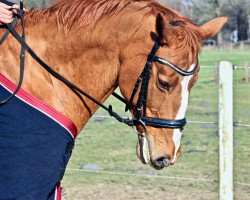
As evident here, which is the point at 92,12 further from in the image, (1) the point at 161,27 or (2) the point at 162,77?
(2) the point at 162,77

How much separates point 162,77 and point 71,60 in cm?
52

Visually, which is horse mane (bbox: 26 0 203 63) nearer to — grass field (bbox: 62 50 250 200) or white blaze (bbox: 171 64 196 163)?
white blaze (bbox: 171 64 196 163)

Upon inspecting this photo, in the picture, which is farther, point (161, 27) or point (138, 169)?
point (138, 169)

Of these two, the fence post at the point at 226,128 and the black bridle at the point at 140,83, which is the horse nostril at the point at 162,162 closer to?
the black bridle at the point at 140,83

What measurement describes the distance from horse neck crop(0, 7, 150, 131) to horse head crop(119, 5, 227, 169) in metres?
0.10

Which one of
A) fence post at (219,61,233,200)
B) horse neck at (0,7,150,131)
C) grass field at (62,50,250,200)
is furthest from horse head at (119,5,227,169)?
grass field at (62,50,250,200)

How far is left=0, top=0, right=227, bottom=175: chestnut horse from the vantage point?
2.89 metres

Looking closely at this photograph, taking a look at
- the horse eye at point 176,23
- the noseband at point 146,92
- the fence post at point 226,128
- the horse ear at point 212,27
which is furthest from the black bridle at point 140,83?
the fence post at point 226,128

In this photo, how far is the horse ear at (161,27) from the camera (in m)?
2.81

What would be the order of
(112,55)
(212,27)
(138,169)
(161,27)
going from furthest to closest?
(138,169)
(212,27)
(112,55)
(161,27)

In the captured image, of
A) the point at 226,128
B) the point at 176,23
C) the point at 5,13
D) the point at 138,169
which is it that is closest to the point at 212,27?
the point at 176,23

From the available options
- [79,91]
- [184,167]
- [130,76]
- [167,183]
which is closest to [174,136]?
[130,76]

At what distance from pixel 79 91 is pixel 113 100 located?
42.5 feet

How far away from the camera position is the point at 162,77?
288 cm
